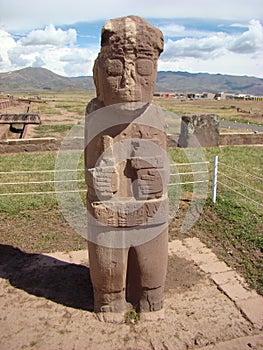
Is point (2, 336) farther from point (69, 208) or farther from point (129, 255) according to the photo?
point (69, 208)

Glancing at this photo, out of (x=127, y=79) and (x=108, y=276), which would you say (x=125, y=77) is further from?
(x=108, y=276)

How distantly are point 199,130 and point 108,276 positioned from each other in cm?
1045

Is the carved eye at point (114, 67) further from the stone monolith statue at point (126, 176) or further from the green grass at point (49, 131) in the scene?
the green grass at point (49, 131)

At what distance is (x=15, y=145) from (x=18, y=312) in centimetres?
924

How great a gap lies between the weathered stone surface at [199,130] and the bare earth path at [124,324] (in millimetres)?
8631

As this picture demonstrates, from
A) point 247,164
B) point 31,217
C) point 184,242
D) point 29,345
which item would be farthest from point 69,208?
point 247,164

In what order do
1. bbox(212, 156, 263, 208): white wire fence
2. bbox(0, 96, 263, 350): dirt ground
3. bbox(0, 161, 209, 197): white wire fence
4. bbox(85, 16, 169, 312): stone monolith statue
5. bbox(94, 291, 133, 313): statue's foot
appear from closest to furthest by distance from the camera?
bbox(85, 16, 169, 312): stone monolith statue < bbox(0, 96, 263, 350): dirt ground < bbox(94, 291, 133, 313): statue's foot < bbox(212, 156, 263, 208): white wire fence < bbox(0, 161, 209, 197): white wire fence

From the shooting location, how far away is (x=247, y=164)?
1098cm

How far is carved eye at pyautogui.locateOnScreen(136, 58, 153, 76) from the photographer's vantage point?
3.27m

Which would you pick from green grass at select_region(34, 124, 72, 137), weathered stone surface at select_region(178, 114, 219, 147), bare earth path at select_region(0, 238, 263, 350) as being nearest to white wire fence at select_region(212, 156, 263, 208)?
bare earth path at select_region(0, 238, 263, 350)

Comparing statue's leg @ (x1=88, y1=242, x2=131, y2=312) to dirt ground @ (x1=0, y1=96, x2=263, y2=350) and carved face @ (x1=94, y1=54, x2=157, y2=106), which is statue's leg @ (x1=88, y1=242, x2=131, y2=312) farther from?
carved face @ (x1=94, y1=54, x2=157, y2=106)

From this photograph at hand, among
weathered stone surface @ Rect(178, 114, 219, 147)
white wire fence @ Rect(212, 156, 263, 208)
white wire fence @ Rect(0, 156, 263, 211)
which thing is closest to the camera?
white wire fence @ Rect(212, 156, 263, 208)

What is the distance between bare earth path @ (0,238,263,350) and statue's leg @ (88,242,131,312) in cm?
19

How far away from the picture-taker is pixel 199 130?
1352 centimetres
